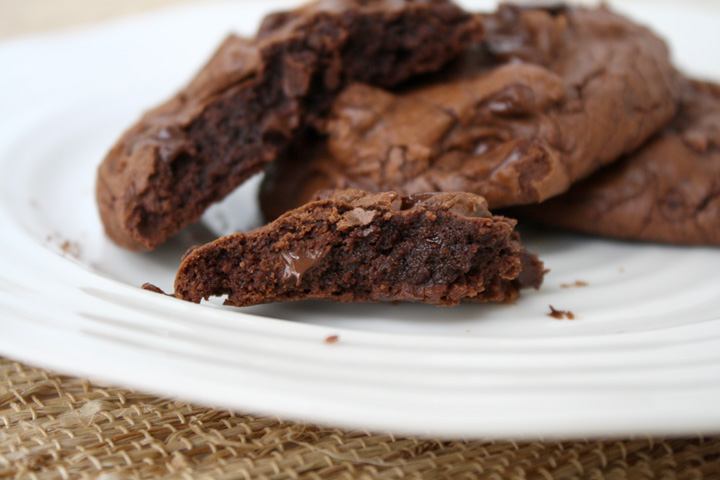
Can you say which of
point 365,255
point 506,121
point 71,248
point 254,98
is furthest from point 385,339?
point 71,248

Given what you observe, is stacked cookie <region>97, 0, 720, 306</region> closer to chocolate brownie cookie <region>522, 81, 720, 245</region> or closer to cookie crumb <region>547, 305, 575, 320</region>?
chocolate brownie cookie <region>522, 81, 720, 245</region>

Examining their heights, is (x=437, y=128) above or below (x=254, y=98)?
below

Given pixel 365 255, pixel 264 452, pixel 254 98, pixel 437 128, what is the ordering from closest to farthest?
pixel 264 452
pixel 365 255
pixel 437 128
pixel 254 98

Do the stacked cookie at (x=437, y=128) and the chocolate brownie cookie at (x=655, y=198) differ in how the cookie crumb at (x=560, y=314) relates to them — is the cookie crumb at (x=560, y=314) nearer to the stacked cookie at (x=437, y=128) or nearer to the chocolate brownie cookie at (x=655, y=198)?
the stacked cookie at (x=437, y=128)

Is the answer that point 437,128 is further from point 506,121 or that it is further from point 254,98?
point 254,98

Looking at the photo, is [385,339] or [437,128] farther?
[437,128]

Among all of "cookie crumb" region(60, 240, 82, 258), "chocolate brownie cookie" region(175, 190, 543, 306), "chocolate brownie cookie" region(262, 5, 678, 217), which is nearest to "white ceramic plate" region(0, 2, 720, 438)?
"cookie crumb" region(60, 240, 82, 258)

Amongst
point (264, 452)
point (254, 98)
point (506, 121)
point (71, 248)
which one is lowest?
point (264, 452)
